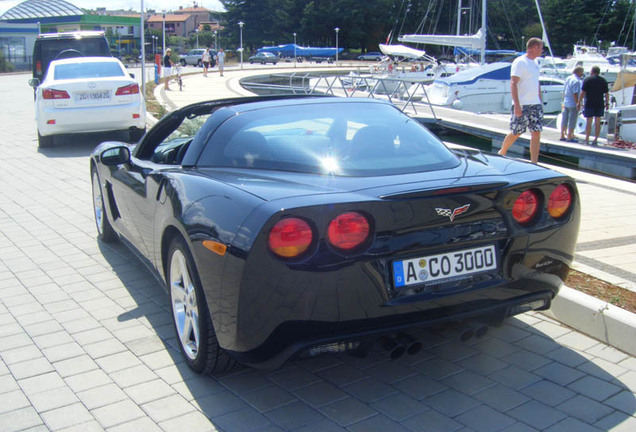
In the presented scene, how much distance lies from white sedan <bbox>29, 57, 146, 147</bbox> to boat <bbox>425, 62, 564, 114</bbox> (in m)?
16.1

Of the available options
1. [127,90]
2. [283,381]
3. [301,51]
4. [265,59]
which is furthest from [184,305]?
[301,51]

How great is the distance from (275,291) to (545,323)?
7.23ft

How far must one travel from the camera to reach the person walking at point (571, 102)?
14898 millimetres

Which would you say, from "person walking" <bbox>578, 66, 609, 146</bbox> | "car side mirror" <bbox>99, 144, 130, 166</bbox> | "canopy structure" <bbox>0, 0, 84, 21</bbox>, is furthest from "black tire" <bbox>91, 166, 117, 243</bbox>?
"canopy structure" <bbox>0, 0, 84, 21</bbox>

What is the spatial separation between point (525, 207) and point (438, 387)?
3.35ft

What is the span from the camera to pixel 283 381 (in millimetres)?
3605

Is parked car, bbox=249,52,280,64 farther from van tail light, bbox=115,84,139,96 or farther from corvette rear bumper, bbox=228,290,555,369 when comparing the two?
→ corvette rear bumper, bbox=228,290,555,369

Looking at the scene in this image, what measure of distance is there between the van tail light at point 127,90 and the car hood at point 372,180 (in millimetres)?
8678

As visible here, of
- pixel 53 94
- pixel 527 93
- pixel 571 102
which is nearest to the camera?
pixel 527 93

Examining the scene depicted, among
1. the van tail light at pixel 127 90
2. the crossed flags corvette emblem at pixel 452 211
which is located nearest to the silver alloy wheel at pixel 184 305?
the crossed flags corvette emblem at pixel 452 211

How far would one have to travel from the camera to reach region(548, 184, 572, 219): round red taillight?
3.57 metres

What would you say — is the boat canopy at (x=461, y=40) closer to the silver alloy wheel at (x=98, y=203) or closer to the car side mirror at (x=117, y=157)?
the silver alloy wheel at (x=98, y=203)

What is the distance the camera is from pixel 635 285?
466 centimetres

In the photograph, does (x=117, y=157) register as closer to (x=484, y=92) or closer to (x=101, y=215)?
(x=101, y=215)
